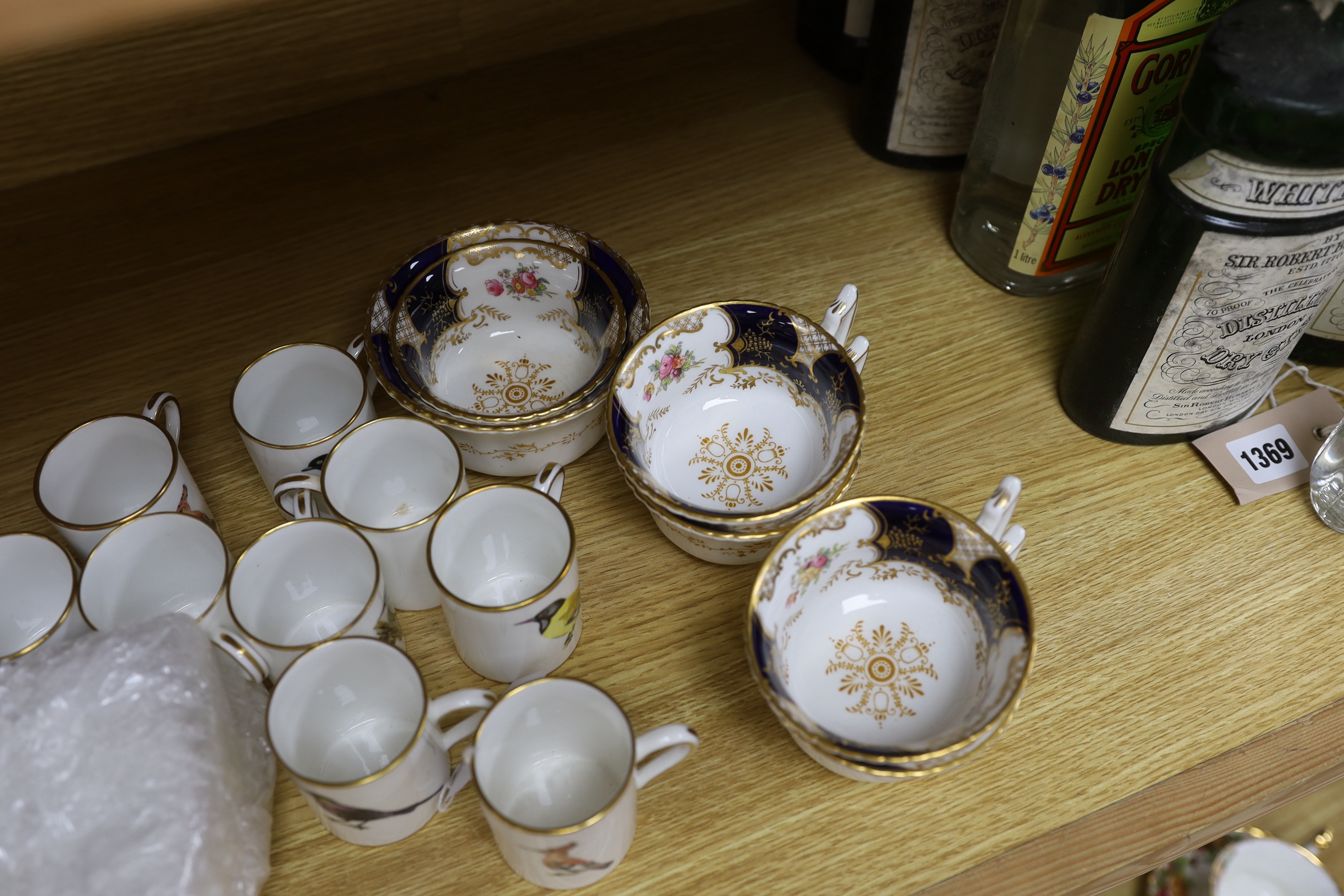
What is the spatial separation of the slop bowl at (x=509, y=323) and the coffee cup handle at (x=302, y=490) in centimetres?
11

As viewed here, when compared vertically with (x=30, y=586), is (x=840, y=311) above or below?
above

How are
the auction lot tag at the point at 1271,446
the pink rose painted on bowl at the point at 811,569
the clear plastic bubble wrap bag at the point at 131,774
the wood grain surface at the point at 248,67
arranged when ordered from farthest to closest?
1. the wood grain surface at the point at 248,67
2. the auction lot tag at the point at 1271,446
3. the pink rose painted on bowl at the point at 811,569
4. the clear plastic bubble wrap bag at the point at 131,774

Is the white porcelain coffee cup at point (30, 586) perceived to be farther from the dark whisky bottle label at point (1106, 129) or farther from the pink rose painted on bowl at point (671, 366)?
the dark whisky bottle label at point (1106, 129)

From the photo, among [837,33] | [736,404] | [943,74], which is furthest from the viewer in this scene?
[837,33]

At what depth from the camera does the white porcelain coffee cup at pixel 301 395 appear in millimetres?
636

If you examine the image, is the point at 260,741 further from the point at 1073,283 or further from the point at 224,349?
the point at 1073,283

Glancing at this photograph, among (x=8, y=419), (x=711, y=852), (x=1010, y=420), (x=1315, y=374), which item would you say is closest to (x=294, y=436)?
(x=8, y=419)

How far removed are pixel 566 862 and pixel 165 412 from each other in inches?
16.4

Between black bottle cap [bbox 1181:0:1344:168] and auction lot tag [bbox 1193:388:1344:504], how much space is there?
0.78 ft

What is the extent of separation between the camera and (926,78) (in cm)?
77

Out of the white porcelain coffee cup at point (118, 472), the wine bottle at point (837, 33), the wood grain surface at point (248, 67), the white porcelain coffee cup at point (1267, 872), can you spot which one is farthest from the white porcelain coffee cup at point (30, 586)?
the white porcelain coffee cup at point (1267, 872)

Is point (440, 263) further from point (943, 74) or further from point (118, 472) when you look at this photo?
point (943, 74)

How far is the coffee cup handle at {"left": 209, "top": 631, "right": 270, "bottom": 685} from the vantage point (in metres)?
0.50

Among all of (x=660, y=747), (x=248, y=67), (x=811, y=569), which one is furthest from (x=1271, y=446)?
(x=248, y=67)
